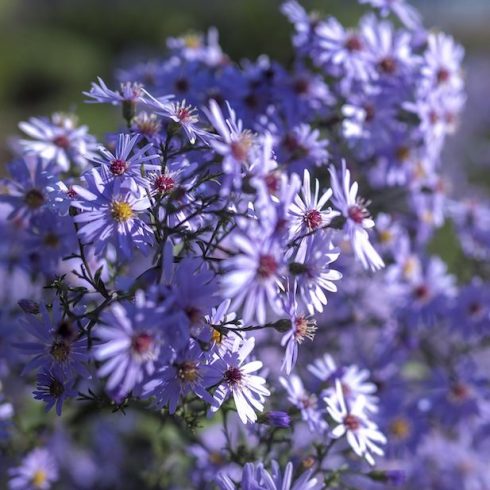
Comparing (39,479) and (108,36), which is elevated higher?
(108,36)

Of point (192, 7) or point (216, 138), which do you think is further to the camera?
point (192, 7)

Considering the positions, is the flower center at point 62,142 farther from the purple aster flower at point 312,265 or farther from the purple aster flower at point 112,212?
the purple aster flower at point 312,265

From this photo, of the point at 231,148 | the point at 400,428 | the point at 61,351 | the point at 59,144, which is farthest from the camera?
the point at 400,428

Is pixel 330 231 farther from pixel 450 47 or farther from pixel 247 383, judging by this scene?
pixel 450 47

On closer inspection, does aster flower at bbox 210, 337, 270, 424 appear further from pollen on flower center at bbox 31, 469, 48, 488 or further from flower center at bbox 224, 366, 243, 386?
pollen on flower center at bbox 31, 469, 48, 488

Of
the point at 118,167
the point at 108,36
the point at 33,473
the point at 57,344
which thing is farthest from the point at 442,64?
the point at 108,36

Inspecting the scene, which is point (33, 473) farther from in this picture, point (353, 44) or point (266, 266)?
point (353, 44)

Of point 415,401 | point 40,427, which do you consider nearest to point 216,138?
point 40,427
